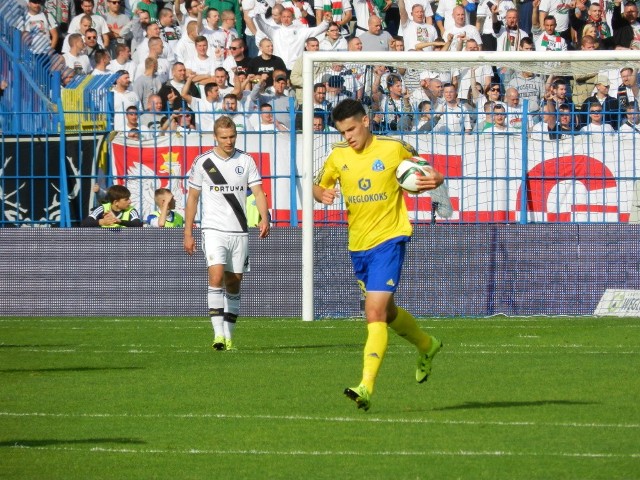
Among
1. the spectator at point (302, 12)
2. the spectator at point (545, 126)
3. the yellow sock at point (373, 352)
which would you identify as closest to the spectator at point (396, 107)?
the spectator at point (545, 126)

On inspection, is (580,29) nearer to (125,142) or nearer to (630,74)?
(630,74)

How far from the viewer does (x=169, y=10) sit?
25781 millimetres

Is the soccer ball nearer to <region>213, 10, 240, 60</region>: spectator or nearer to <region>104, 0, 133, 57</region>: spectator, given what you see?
<region>213, 10, 240, 60</region>: spectator

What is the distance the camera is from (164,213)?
19.1 meters

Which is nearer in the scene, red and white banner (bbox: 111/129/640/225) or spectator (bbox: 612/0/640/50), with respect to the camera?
red and white banner (bbox: 111/129/640/225)

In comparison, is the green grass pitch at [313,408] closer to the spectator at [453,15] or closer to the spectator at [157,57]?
the spectator at [157,57]

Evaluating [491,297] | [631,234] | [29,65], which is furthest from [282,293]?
[29,65]

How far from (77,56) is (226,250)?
11.4 meters

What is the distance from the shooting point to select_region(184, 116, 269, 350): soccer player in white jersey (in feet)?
47.3

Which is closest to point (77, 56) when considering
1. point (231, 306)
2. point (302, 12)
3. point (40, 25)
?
point (40, 25)

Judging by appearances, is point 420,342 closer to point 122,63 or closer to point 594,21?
point 122,63

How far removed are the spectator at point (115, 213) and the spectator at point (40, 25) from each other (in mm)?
6427

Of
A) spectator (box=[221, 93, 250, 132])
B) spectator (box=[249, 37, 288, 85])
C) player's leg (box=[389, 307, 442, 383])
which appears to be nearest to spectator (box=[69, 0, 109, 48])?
spectator (box=[249, 37, 288, 85])

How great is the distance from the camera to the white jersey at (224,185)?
14.5 metres
